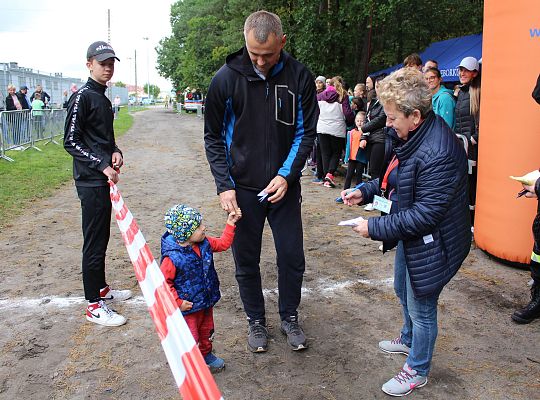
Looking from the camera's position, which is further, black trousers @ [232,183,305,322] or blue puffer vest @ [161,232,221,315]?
black trousers @ [232,183,305,322]

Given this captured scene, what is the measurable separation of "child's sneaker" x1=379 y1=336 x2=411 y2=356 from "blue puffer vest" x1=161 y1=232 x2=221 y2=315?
1.36 metres

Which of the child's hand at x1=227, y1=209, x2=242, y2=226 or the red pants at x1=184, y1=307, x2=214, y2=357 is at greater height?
the child's hand at x1=227, y1=209, x2=242, y2=226

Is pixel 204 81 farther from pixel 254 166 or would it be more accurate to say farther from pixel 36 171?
pixel 254 166

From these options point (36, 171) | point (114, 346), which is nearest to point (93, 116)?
point (114, 346)

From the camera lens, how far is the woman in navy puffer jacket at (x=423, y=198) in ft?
9.30

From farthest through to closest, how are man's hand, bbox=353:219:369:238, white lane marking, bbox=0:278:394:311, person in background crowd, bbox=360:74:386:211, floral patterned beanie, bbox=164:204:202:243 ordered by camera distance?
person in background crowd, bbox=360:74:386:211 → white lane marking, bbox=0:278:394:311 → floral patterned beanie, bbox=164:204:202:243 → man's hand, bbox=353:219:369:238

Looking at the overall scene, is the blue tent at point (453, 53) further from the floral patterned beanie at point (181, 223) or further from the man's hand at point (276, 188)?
the floral patterned beanie at point (181, 223)

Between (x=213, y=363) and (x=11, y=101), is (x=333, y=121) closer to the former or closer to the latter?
(x=213, y=363)

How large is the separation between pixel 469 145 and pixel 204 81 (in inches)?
1378

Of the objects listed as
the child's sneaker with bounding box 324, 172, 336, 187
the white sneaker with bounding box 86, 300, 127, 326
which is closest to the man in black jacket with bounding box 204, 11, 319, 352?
the white sneaker with bounding box 86, 300, 127, 326

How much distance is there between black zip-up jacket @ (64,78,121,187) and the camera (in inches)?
159

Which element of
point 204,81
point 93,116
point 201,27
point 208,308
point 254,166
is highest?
point 201,27

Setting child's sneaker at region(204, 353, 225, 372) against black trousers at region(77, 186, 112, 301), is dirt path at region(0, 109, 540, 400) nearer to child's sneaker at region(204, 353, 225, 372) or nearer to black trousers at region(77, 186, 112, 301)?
child's sneaker at region(204, 353, 225, 372)

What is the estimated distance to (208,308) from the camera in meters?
3.37
